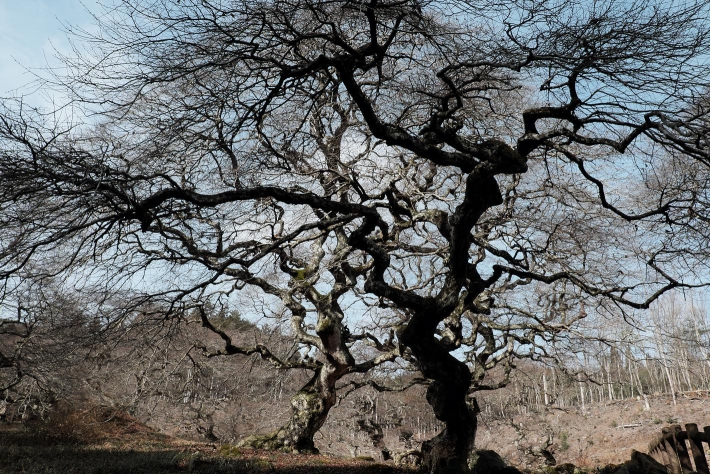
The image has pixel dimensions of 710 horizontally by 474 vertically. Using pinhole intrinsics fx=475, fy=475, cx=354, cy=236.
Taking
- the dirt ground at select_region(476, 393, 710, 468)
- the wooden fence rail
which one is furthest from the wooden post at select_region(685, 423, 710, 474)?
the dirt ground at select_region(476, 393, 710, 468)

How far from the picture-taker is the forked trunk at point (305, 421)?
10.5 metres

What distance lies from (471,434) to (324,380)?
451 centimetres

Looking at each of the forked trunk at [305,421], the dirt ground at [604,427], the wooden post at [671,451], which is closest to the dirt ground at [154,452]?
the dirt ground at [604,427]

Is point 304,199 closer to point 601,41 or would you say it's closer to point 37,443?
point 601,41

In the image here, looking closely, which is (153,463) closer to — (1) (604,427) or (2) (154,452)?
(2) (154,452)

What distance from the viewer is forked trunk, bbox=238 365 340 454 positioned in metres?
A: 10.5

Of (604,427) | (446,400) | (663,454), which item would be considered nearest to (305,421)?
(446,400)

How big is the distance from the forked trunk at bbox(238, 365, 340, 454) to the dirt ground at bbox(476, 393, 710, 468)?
13.0m

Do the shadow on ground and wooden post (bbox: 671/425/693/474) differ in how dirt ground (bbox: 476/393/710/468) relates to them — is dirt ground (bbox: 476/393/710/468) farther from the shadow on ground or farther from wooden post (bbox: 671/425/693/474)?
wooden post (bbox: 671/425/693/474)

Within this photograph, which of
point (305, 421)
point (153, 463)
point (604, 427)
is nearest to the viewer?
point (153, 463)

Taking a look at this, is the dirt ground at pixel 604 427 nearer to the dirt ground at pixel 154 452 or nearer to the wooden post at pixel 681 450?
the dirt ground at pixel 154 452

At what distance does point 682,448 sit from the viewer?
5789 millimetres

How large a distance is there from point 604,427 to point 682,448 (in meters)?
24.6

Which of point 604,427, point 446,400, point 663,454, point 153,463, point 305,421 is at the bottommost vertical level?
point 153,463
